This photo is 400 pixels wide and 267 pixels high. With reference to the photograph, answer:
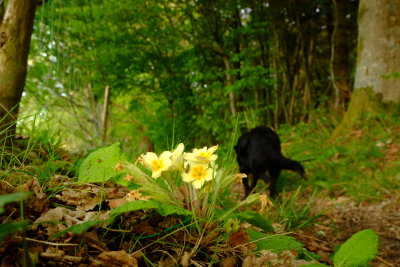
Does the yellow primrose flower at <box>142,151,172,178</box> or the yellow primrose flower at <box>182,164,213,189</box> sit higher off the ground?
the yellow primrose flower at <box>142,151,172,178</box>

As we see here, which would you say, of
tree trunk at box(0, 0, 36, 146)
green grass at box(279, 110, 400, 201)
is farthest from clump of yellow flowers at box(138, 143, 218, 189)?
green grass at box(279, 110, 400, 201)

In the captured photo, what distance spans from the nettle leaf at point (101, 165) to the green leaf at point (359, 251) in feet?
2.91

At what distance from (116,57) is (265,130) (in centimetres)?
706

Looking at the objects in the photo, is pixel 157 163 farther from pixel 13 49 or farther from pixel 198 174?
pixel 13 49

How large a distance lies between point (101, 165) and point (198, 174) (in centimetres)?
48

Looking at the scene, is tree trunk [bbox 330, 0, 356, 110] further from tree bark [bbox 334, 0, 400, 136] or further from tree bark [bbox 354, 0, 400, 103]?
tree bark [bbox 354, 0, 400, 103]

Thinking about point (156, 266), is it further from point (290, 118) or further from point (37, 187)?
point (290, 118)

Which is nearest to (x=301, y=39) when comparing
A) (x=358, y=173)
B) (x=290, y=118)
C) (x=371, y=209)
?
(x=290, y=118)

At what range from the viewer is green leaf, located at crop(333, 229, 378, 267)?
98cm

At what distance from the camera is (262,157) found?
4.27 m

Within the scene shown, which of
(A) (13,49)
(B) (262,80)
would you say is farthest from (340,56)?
(A) (13,49)

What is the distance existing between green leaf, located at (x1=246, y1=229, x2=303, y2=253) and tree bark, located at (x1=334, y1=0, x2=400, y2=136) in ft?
16.9

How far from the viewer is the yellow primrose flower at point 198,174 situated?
0.99m

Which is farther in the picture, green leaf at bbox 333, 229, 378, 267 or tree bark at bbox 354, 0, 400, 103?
tree bark at bbox 354, 0, 400, 103
